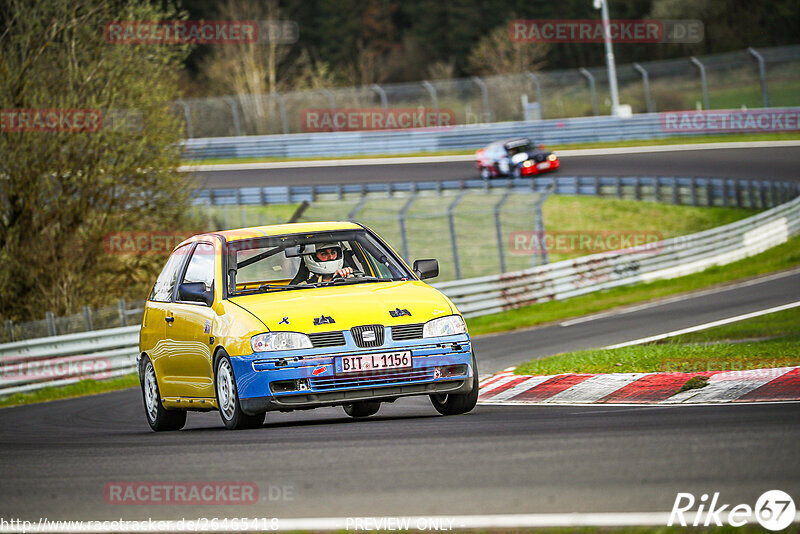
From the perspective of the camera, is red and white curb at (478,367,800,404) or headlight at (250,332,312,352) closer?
red and white curb at (478,367,800,404)

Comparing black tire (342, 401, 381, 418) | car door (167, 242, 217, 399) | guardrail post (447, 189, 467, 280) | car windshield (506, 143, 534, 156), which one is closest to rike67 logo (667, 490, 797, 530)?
car door (167, 242, 217, 399)

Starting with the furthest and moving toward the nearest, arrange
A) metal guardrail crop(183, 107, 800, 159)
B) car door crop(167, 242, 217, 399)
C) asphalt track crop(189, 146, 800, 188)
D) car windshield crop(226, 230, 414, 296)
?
metal guardrail crop(183, 107, 800, 159), asphalt track crop(189, 146, 800, 188), car windshield crop(226, 230, 414, 296), car door crop(167, 242, 217, 399)

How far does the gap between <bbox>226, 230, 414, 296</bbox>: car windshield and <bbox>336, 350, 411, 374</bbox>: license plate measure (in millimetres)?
1219

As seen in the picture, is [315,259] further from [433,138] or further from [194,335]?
Result: [433,138]

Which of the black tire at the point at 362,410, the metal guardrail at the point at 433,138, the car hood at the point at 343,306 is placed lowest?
the black tire at the point at 362,410

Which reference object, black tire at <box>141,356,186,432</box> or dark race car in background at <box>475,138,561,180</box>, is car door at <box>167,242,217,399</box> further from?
dark race car in background at <box>475,138,561,180</box>

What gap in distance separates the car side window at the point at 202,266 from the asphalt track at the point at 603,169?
26.2 m

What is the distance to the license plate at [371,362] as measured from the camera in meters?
8.76

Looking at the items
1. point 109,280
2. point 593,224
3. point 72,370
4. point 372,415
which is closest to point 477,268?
point 593,224

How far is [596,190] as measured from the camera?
3950cm

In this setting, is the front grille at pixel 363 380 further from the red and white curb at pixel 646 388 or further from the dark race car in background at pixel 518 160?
the dark race car in background at pixel 518 160

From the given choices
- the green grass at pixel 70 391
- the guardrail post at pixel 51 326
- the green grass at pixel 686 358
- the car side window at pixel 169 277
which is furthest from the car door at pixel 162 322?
the guardrail post at pixel 51 326

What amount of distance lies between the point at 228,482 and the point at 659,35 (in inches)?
2914

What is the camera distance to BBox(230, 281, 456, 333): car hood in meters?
8.84
